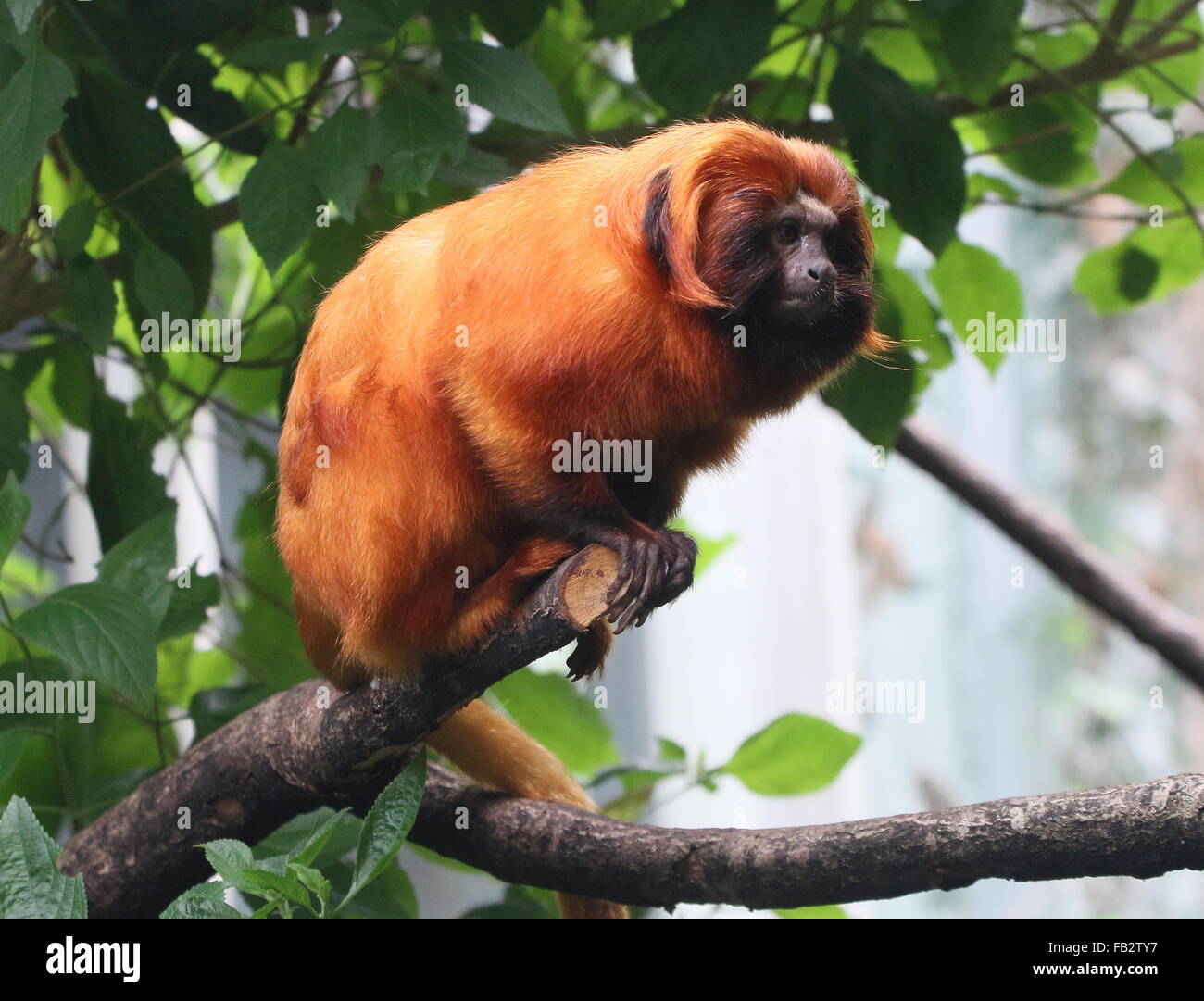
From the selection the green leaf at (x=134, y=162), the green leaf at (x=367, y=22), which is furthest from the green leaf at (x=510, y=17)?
the green leaf at (x=134, y=162)

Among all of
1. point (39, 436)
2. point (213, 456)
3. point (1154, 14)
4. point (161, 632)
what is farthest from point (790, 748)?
point (213, 456)

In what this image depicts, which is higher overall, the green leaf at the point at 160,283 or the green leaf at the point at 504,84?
the green leaf at the point at 504,84

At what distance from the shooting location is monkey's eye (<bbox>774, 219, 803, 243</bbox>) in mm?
1488

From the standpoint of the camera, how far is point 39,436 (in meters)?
2.80

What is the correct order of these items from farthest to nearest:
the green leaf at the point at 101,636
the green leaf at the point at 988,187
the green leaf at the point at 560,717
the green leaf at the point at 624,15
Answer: the green leaf at the point at 988,187 < the green leaf at the point at 560,717 < the green leaf at the point at 624,15 < the green leaf at the point at 101,636

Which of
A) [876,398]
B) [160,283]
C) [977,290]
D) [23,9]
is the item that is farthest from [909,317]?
[23,9]

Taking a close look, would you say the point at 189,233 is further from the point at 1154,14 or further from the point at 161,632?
the point at 1154,14

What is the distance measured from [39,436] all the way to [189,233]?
1118mm

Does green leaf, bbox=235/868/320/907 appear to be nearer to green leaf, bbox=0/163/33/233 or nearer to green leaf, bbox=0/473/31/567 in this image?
green leaf, bbox=0/473/31/567

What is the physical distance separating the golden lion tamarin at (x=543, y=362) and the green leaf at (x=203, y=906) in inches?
14.0

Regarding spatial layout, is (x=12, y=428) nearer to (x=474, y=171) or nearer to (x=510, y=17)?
(x=474, y=171)

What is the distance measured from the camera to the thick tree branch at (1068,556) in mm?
→ 2652

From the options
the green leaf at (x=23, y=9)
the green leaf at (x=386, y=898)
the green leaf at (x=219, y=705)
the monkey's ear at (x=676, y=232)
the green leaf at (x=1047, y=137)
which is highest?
the green leaf at (x=1047, y=137)

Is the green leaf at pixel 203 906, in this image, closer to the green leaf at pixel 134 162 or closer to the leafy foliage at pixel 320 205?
the leafy foliage at pixel 320 205
